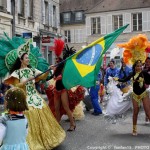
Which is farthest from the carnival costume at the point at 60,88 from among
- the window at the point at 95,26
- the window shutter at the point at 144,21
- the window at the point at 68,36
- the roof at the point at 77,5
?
the roof at the point at 77,5

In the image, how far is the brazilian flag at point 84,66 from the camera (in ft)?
17.9

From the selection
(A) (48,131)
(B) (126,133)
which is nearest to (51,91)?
(B) (126,133)

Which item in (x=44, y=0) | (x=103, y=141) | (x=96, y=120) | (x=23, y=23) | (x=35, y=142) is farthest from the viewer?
(x=44, y=0)

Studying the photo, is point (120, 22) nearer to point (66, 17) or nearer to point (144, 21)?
point (144, 21)

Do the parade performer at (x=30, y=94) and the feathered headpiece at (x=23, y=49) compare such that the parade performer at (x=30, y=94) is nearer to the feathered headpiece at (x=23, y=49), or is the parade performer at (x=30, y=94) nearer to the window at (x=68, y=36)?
the feathered headpiece at (x=23, y=49)

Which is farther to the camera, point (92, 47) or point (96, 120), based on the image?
point (96, 120)

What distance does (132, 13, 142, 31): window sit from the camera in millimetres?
37156

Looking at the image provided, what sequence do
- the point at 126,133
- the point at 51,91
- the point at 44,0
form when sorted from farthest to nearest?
the point at 44,0
the point at 51,91
the point at 126,133

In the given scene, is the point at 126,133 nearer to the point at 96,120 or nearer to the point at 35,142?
the point at 96,120

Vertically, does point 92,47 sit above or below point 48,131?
above

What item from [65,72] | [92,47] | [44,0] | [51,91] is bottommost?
[51,91]

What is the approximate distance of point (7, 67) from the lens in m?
5.75

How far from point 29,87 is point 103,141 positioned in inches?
70.1

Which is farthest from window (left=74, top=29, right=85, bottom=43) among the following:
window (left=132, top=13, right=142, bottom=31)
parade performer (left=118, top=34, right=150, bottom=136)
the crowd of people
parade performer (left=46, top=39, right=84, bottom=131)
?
parade performer (left=118, top=34, right=150, bottom=136)
